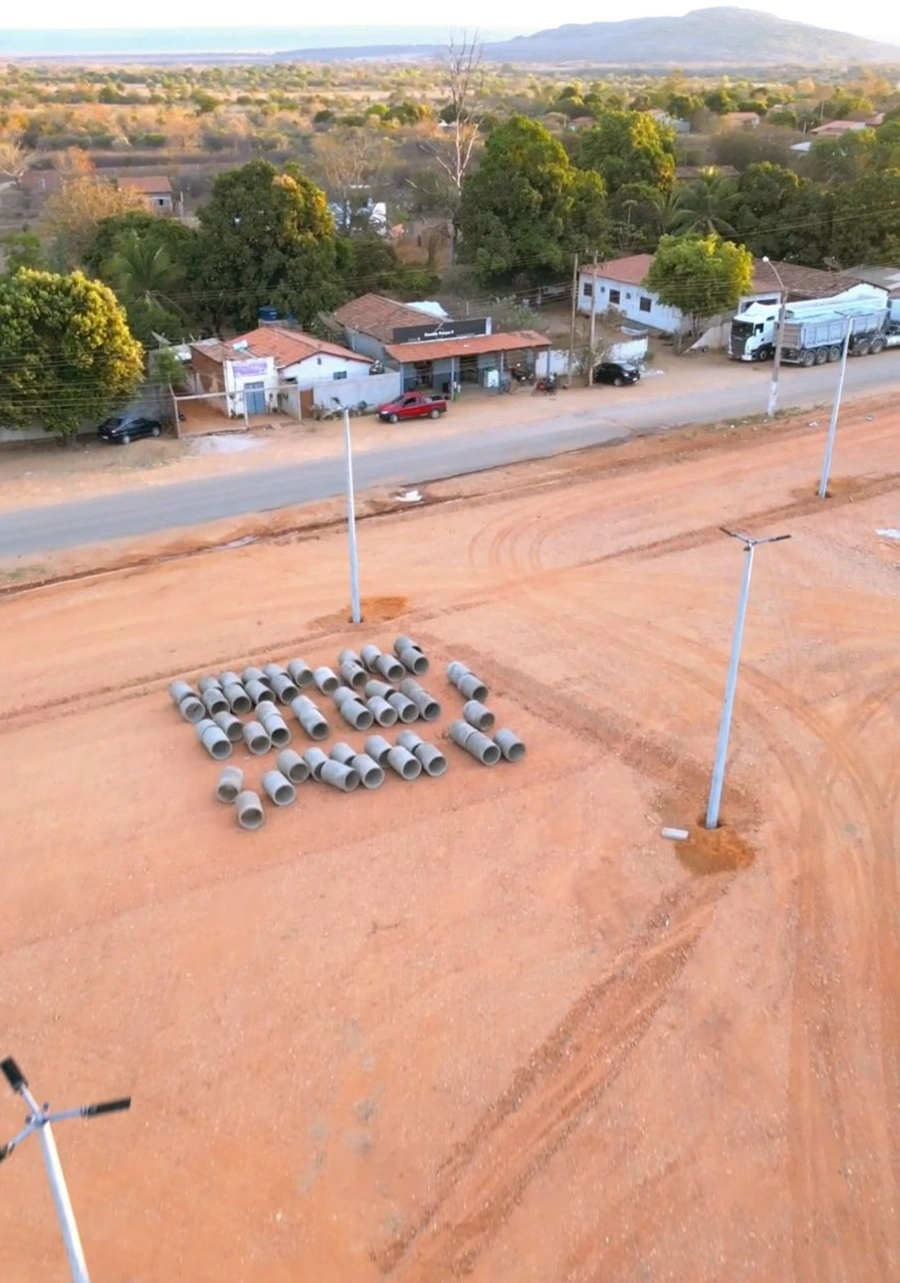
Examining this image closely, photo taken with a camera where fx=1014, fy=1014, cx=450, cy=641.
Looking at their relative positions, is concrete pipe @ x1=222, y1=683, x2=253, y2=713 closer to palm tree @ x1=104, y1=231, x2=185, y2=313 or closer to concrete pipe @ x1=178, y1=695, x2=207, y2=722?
concrete pipe @ x1=178, y1=695, x2=207, y2=722

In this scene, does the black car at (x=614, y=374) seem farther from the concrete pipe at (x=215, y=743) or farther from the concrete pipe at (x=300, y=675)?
the concrete pipe at (x=215, y=743)

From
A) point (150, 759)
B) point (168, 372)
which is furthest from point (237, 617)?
point (168, 372)

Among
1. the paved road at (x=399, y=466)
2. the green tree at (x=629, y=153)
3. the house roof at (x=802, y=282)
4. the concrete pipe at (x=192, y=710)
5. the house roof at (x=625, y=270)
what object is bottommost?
the paved road at (x=399, y=466)

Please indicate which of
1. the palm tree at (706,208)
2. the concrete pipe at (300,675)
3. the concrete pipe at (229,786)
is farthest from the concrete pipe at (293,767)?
the palm tree at (706,208)

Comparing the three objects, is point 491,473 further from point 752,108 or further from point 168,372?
point 752,108

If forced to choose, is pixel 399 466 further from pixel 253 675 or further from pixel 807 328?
pixel 807 328

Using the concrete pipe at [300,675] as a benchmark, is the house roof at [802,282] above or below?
above
